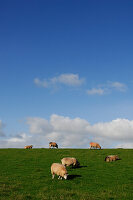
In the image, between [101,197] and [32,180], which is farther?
[32,180]

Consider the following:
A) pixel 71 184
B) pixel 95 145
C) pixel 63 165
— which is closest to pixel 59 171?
pixel 63 165

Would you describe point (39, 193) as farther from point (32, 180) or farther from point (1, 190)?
point (32, 180)

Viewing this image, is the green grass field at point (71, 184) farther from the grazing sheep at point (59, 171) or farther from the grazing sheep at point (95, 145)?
the grazing sheep at point (95, 145)

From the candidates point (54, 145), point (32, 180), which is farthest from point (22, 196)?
point (54, 145)

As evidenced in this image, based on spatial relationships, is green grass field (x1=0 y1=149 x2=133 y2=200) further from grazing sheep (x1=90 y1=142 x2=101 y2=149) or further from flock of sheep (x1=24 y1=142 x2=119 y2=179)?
grazing sheep (x1=90 y1=142 x2=101 y2=149)

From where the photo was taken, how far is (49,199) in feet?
52.7

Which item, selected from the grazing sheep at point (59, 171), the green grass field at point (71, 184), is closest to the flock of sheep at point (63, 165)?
the grazing sheep at point (59, 171)

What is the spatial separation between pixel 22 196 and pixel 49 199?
2.07 m

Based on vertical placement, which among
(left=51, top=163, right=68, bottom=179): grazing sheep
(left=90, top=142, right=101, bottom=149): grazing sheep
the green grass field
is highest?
(left=90, top=142, right=101, bottom=149): grazing sheep

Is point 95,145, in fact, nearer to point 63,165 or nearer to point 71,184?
point 63,165

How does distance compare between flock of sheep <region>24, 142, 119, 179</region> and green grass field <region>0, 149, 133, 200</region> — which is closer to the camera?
green grass field <region>0, 149, 133, 200</region>

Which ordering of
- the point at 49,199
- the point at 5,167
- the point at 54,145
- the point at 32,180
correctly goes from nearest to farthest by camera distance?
the point at 49,199, the point at 32,180, the point at 5,167, the point at 54,145

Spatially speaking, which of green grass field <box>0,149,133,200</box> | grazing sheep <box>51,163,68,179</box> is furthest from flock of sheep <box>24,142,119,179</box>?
green grass field <box>0,149,133,200</box>

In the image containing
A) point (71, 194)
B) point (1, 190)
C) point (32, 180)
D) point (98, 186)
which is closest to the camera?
point (71, 194)
